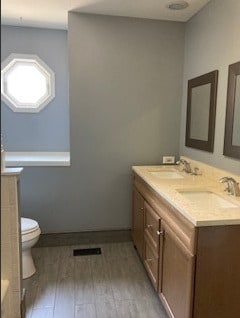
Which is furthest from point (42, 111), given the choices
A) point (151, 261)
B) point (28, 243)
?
point (151, 261)

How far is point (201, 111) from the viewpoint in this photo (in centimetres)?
263

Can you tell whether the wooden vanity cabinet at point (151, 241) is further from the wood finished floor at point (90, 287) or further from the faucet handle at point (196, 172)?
the faucet handle at point (196, 172)

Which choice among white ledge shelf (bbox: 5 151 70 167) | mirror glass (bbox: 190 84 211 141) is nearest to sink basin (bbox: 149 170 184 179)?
mirror glass (bbox: 190 84 211 141)

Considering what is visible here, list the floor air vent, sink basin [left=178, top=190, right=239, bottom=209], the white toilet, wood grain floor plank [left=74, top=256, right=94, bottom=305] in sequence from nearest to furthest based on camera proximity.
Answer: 1. sink basin [left=178, top=190, right=239, bottom=209]
2. wood grain floor plank [left=74, top=256, right=94, bottom=305]
3. the white toilet
4. the floor air vent

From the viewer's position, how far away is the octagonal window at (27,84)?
326cm

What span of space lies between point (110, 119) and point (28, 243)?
148 centimetres

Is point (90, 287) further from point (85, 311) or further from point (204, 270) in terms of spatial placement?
point (204, 270)

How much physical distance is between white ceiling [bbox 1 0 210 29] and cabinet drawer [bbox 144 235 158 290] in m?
2.13

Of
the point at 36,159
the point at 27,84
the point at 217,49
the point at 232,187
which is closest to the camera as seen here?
the point at 232,187

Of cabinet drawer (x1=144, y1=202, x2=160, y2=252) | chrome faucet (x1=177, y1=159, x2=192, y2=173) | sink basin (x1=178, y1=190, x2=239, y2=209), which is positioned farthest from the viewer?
chrome faucet (x1=177, y1=159, x2=192, y2=173)

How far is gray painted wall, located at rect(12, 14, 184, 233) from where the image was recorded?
2896 mm

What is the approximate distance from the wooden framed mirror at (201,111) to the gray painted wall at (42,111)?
148 centimetres

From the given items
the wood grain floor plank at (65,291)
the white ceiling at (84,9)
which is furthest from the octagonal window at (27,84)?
the wood grain floor plank at (65,291)

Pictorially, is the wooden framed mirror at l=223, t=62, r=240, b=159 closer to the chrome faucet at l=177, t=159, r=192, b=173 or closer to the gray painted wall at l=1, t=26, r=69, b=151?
the chrome faucet at l=177, t=159, r=192, b=173
